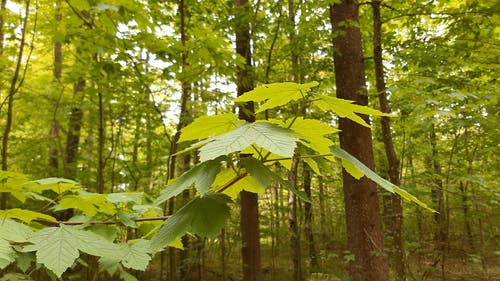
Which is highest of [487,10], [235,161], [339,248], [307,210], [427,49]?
[487,10]

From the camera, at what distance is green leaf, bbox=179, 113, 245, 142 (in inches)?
33.7

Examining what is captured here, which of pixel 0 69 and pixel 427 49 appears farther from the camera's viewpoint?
pixel 0 69

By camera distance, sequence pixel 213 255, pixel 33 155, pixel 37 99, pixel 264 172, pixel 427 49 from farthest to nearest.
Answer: pixel 213 255
pixel 33 155
pixel 37 99
pixel 427 49
pixel 264 172

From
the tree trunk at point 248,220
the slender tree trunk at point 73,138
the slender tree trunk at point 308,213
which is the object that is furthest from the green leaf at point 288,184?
the slender tree trunk at point 73,138

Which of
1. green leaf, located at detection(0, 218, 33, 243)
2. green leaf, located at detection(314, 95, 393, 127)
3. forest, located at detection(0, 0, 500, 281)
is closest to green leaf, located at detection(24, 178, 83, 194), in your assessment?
forest, located at detection(0, 0, 500, 281)

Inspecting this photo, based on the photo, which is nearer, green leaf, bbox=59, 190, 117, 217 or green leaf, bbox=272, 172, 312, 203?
green leaf, bbox=272, 172, 312, 203

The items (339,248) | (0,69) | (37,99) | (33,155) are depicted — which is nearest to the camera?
(0,69)

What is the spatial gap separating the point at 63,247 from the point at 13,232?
18 cm

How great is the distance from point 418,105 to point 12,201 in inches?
336

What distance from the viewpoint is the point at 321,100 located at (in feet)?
2.83

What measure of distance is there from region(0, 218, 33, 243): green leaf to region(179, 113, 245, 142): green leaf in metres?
0.49

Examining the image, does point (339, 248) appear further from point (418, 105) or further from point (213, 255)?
point (418, 105)

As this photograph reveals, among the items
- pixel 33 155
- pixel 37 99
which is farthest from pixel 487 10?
pixel 33 155

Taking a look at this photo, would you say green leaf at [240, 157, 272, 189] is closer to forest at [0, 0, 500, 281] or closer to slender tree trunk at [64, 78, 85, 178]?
forest at [0, 0, 500, 281]
